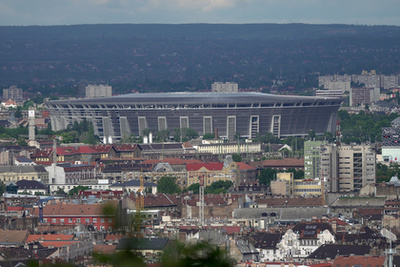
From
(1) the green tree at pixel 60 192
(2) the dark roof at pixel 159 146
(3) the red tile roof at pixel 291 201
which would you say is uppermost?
(2) the dark roof at pixel 159 146

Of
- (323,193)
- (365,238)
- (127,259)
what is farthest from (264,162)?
(127,259)

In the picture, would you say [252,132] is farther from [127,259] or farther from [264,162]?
[127,259]

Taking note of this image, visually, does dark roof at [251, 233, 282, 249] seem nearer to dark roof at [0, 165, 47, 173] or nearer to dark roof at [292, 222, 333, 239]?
dark roof at [292, 222, 333, 239]

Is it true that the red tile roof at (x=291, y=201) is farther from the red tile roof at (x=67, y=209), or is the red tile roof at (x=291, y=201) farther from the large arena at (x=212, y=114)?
the large arena at (x=212, y=114)

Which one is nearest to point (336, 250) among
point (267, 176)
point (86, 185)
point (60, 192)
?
point (60, 192)

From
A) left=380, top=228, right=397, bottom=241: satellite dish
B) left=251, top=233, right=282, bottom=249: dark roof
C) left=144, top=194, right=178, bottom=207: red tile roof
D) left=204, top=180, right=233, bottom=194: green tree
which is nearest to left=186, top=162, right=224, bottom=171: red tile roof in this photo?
left=204, top=180, right=233, bottom=194: green tree

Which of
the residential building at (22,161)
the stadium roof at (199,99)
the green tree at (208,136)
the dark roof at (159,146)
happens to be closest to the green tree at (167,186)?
the residential building at (22,161)

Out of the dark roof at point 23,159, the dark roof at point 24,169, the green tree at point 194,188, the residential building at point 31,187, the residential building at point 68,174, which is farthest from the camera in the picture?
the dark roof at point 23,159
